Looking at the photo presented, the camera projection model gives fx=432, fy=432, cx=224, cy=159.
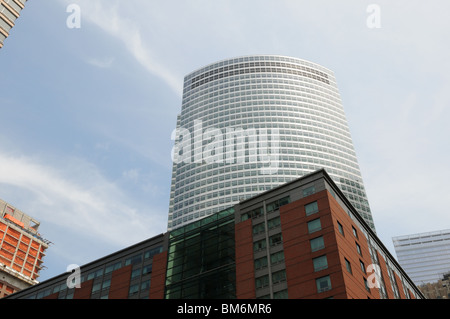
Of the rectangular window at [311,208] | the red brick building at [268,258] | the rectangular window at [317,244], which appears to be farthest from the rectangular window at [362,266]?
the rectangular window at [311,208]

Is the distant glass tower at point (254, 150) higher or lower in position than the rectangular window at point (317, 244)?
higher

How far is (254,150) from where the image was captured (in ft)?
575

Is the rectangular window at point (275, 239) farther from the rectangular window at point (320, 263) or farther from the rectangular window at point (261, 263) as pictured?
the rectangular window at point (320, 263)

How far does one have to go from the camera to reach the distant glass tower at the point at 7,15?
6569 cm

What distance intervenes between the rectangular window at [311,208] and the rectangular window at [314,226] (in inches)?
57.9

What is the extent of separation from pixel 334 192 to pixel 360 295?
15.1 meters

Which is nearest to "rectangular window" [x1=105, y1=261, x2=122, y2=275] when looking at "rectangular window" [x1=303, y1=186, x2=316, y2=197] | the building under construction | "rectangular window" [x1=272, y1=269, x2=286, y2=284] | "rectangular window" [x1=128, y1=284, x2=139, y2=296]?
"rectangular window" [x1=128, y1=284, x2=139, y2=296]

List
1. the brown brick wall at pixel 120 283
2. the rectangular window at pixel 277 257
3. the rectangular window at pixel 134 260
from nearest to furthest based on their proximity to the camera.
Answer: the rectangular window at pixel 277 257
the brown brick wall at pixel 120 283
the rectangular window at pixel 134 260

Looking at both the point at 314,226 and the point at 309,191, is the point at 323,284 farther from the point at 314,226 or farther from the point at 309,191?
the point at 309,191

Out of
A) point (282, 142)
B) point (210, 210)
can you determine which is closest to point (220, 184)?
point (210, 210)

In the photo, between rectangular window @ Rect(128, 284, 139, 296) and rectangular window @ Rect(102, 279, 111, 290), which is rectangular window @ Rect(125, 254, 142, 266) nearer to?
rectangular window @ Rect(102, 279, 111, 290)

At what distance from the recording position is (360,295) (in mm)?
54469
